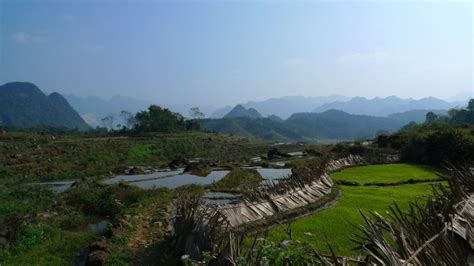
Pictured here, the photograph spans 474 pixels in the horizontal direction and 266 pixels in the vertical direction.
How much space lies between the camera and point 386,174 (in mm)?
25281

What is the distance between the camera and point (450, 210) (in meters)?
7.15

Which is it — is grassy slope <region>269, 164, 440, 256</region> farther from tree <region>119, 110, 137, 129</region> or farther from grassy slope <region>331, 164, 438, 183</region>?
tree <region>119, 110, 137, 129</region>

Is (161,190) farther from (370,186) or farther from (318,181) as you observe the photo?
(370,186)

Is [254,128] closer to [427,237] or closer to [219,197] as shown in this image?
[219,197]

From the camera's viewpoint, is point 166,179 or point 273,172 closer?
point 166,179

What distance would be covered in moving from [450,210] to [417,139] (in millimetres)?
26953

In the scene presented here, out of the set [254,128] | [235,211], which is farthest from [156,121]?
[254,128]

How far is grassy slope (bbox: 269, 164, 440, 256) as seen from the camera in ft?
39.0

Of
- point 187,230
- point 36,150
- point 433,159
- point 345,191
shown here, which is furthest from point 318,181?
point 36,150

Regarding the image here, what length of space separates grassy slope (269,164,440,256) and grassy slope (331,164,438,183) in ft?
0.07

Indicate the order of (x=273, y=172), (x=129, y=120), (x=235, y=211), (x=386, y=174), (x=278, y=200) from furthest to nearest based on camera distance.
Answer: (x=129, y=120)
(x=273, y=172)
(x=386, y=174)
(x=278, y=200)
(x=235, y=211)

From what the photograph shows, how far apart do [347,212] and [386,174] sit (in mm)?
11287

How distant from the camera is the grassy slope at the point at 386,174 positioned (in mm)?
23750

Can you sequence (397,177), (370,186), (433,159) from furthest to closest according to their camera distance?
(433,159) < (397,177) < (370,186)
